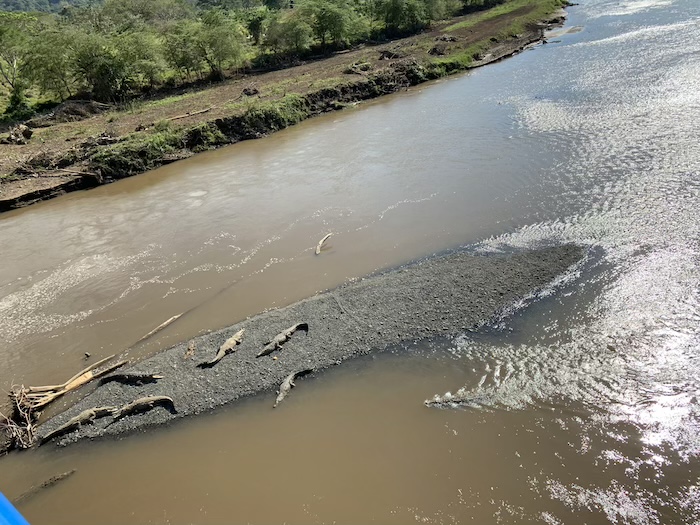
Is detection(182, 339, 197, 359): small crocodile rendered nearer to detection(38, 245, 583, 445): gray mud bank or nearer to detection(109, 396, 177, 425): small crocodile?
detection(38, 245, 583, 445): gray mud bank

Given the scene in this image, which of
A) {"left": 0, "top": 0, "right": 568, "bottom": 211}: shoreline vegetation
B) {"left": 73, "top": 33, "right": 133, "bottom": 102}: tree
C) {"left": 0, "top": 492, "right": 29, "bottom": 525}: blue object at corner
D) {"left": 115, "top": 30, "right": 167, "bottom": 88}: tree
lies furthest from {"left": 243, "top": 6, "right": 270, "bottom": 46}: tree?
{"left": 0, "top": 492, "right": 29, "bottom": 525}: blue object at corner

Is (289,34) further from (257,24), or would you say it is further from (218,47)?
(218,47)

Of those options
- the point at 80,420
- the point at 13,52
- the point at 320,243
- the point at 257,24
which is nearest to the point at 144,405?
the point at 80,420

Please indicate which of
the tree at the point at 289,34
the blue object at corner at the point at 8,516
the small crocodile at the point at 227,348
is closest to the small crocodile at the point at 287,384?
the small crocodile at the point at 227,348

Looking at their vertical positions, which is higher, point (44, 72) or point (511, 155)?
point (44, 72)

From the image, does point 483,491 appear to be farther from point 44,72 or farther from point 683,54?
point 44,72

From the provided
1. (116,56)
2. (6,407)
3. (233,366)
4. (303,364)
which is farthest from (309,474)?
(116,56)

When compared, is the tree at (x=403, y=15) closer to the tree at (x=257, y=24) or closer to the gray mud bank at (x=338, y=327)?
the tree at (x=257, y=24)
